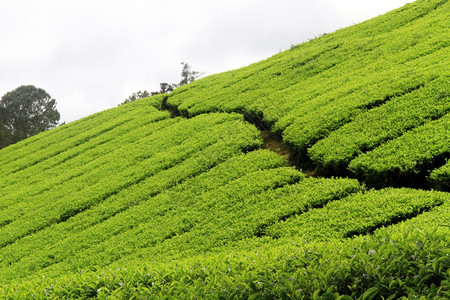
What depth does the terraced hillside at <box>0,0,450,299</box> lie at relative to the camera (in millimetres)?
5438

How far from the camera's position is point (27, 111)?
72062mm

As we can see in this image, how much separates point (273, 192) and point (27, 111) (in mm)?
72389

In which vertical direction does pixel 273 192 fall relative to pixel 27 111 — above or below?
below

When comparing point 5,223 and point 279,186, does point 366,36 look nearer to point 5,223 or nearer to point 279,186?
point 279,186

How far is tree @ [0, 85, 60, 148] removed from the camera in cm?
6969

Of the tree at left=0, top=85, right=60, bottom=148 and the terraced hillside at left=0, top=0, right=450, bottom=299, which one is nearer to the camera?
the terraced hillside at left=0, top=0, right=450, bottom=299

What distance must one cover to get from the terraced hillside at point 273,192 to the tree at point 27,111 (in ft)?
180

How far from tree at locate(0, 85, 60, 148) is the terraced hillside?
180 ft

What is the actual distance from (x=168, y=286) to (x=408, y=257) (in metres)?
3.33

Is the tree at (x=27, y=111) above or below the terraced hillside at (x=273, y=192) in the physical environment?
above

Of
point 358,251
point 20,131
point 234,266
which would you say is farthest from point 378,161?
point 20,131

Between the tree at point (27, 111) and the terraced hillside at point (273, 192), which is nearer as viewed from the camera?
the terraced hillside at point (273, 192)

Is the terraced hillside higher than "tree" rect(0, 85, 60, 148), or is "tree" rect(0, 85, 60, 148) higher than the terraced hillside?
"tree" rect(0, 85, 60, 148)

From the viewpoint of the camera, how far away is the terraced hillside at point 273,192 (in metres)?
5.44
